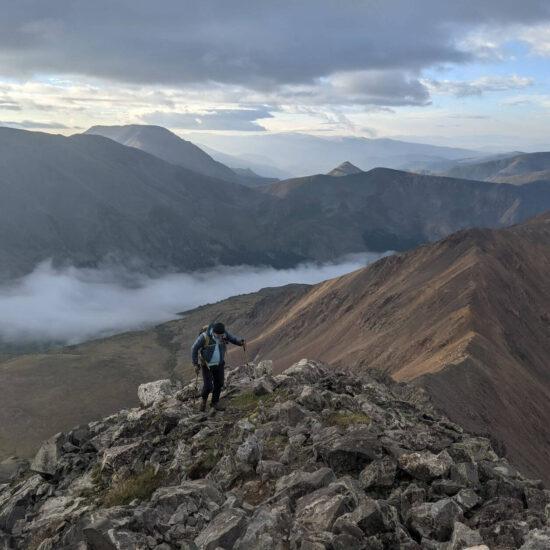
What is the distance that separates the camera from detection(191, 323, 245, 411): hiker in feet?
73.9

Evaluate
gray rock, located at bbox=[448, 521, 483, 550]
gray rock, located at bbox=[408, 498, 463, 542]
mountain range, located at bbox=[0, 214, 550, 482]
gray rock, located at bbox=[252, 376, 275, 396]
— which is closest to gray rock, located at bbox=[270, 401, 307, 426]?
gray rock, located at bbox=[252, 376, 275, 396]

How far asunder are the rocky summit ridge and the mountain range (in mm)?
23956

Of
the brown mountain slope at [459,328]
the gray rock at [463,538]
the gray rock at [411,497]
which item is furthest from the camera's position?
the brown mountain slope at [459,328]

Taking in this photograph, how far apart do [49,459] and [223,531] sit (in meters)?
13.1

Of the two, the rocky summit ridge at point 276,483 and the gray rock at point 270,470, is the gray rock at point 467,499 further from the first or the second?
the gray rock at point 270,470

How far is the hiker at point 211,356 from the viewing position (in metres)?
22.5

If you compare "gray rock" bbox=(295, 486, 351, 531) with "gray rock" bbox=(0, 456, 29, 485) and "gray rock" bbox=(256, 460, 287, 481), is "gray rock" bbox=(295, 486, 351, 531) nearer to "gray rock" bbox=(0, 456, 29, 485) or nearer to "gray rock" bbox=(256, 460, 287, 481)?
"gray rock" bbox=(256, 460, 287, 481)

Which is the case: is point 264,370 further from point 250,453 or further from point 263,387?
point 250,453

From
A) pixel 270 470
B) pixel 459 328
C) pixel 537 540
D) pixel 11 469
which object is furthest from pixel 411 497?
pixel 459 328

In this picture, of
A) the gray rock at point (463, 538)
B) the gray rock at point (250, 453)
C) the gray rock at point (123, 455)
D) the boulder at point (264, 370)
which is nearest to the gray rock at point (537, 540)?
the gray rock at point (463, 538)

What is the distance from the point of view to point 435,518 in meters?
13.3

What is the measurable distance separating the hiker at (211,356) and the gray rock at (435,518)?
1099 centimetres

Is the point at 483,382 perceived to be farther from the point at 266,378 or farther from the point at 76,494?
the point at 76,494

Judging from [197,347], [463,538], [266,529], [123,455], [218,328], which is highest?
[218,328]
